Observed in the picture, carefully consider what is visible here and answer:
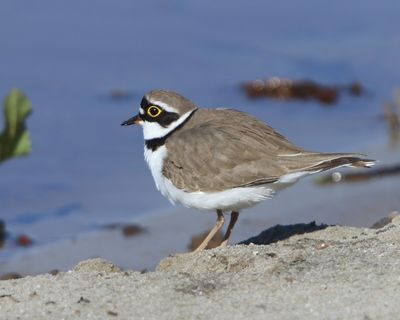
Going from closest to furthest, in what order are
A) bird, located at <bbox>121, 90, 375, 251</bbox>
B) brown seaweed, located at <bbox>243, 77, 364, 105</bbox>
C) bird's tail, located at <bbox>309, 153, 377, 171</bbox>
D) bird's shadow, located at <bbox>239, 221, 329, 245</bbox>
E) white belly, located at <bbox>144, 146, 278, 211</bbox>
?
bird's tail, located at <bbox>309, 153, 377, 171</bbox>, bird, located at <bbox>121, 90, 375, 251</bbox>, white belly, located at <bbox>144, 146, 278, 211</bbox>, bird's shadow, located at <bbox>239, 221, 329, 245</bbox>, brown seaweed, located at <bbox>243, 77, 364, 105</bbox>

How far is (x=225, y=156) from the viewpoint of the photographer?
677cm

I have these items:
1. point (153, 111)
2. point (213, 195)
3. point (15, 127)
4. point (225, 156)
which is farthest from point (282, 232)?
point (15, 127)

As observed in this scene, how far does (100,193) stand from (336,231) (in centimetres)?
318

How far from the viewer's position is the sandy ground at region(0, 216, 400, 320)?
5.11 meters


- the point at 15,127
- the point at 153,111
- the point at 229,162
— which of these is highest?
the point at 153,111

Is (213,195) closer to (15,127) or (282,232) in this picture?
(282,232)

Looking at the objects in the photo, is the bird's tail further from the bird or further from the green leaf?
the green leaf

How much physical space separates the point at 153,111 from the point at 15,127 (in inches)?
70.9

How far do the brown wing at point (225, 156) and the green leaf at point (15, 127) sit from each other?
81.6 inches

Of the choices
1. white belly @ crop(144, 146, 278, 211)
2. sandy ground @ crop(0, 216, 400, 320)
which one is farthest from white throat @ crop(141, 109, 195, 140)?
sandy ground @ crop(0, 216, 400, 320)

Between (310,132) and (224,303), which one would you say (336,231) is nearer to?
(224,303)

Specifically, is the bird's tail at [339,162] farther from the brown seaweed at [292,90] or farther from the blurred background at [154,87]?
the brown seaweed at [292,90]

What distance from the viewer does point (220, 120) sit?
23.0 ft

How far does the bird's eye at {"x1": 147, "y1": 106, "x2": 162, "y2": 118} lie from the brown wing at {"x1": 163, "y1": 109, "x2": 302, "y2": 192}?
1.18 ft
